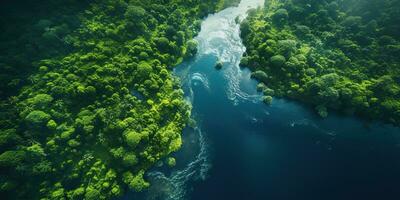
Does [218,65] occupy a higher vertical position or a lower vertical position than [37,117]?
higher

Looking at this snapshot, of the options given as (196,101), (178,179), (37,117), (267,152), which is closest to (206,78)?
(196,101)

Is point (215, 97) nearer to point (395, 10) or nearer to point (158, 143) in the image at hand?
point (158, 143)

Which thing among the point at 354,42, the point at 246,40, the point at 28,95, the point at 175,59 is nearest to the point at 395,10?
the point at 354,42

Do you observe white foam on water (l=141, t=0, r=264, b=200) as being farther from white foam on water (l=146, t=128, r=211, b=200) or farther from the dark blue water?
the dark blue water

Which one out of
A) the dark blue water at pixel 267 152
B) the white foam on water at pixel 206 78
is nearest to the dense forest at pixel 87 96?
the white foam on water at pixel 206 78

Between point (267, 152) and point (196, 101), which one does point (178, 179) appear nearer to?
point (196, 101)

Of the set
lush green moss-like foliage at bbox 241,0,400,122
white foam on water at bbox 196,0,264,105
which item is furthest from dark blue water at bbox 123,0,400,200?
lush green moss-like foliage at bbox 241,0,400,122

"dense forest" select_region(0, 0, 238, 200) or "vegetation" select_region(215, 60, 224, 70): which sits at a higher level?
"vegetation" select_region(215, 60, 224, 70)
